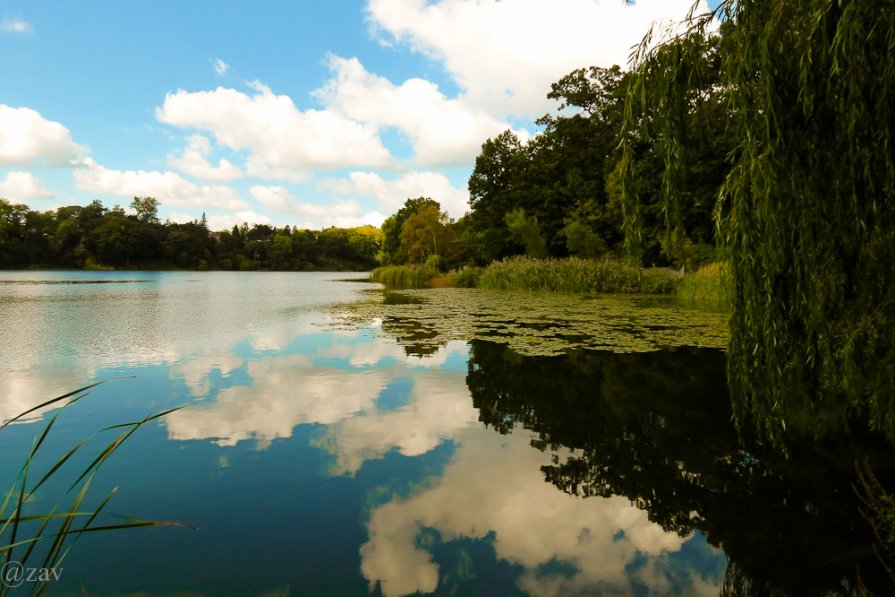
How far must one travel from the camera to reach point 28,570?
2645mm

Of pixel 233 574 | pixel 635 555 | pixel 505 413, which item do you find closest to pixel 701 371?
pixel 505 413

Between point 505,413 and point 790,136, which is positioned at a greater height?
point 790,136

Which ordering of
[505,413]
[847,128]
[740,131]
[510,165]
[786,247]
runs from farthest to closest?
[510,165], [505,413], [740,131], [786,247], [847,128]

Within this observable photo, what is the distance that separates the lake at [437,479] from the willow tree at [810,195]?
3.03ft

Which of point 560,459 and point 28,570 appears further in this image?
point 560,459

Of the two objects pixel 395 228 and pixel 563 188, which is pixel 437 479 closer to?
pixel 563 188

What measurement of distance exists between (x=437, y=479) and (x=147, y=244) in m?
91.6

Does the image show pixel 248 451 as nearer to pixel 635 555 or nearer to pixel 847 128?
pixel 635 555

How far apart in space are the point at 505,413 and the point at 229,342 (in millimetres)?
7091

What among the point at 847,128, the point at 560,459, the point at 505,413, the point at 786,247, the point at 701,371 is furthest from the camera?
the point at 701,371

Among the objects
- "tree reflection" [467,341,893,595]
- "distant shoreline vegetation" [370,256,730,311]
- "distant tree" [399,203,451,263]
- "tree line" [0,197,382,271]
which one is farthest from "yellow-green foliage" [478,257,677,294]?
"tree line" [0,197,382,271]

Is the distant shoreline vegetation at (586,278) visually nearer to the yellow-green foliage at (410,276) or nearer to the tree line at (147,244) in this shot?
the yellow-green foliage at (410,276)

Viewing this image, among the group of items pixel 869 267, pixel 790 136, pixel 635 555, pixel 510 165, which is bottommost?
pixel 635 555

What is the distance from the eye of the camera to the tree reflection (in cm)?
280
